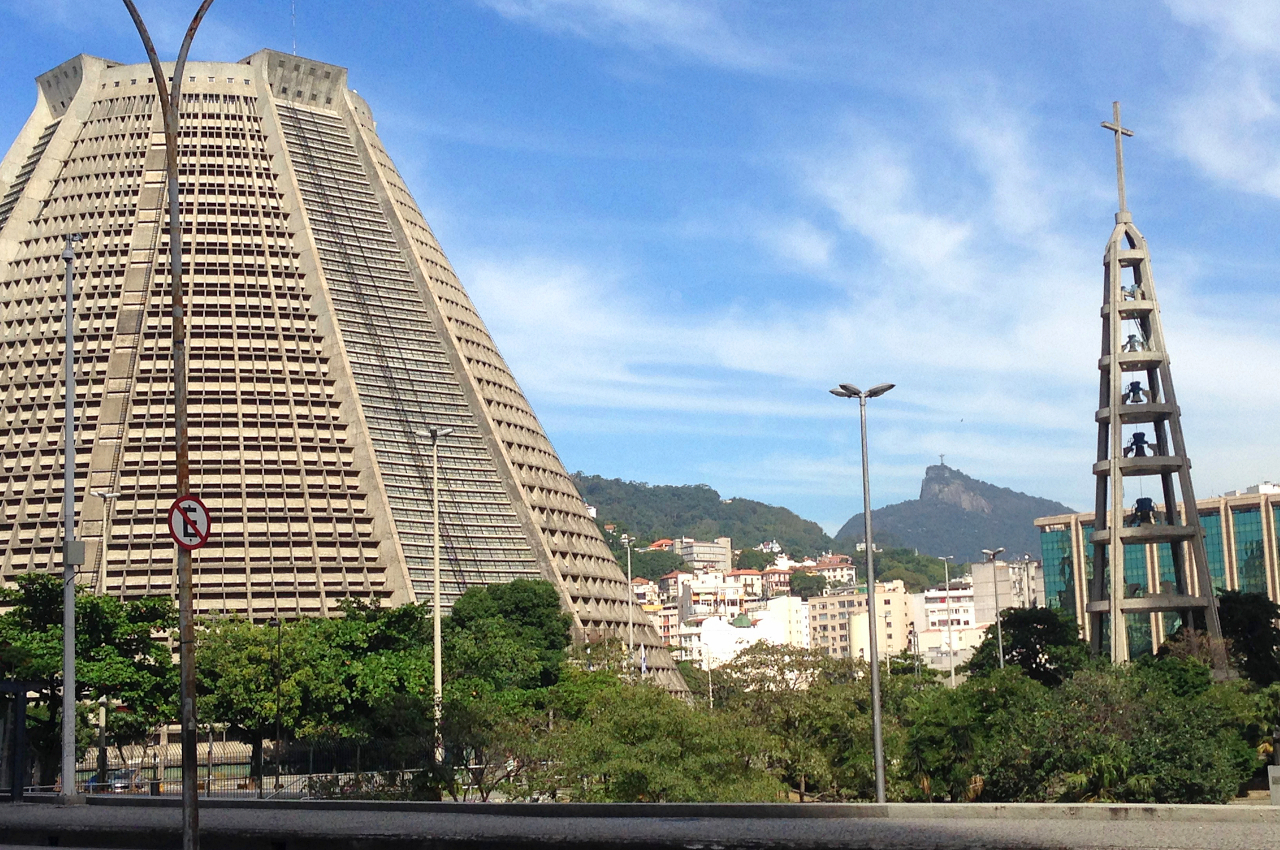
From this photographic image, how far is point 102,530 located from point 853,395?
5651 cm

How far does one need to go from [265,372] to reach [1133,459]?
163 ft

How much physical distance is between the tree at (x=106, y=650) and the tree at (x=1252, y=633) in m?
54.4

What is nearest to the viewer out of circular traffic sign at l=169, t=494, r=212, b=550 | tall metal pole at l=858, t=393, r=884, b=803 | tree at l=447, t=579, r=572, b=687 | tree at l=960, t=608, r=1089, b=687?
circular traffic sign at l=169, t=494, r=212, b=550

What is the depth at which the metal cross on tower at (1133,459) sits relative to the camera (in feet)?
253

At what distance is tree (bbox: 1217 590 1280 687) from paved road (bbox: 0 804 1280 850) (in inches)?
2575

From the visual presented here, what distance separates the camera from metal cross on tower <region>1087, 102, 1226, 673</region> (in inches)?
3036

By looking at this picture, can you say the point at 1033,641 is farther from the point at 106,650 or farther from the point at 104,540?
the point at 106,650

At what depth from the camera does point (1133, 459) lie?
254 feet

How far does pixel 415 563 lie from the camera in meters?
86.5

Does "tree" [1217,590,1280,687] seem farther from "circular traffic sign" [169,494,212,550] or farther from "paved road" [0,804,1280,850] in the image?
"circular traffic sign" [169,494,212,550]

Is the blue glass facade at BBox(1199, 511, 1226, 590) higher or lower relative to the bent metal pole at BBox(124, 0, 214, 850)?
higher

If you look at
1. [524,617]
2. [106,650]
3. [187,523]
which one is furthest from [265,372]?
[187,523]

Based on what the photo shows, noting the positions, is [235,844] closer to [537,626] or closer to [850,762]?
[850,762]

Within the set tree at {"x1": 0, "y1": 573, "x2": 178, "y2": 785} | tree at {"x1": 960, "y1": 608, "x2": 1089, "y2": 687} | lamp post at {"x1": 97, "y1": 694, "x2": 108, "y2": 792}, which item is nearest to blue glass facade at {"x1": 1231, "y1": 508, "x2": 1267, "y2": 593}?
tree at {"x1": 960, "y1": 608, "x2": 1089, "y2": 687}
